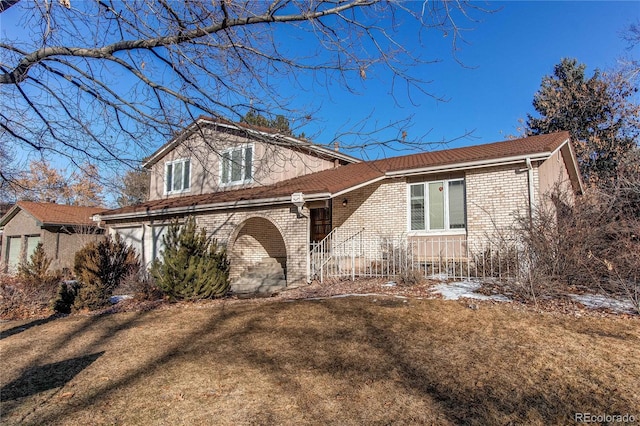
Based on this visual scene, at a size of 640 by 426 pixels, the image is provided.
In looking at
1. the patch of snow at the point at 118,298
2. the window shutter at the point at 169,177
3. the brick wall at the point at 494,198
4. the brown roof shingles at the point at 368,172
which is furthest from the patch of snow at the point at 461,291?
the window shutter at the point at 169,177

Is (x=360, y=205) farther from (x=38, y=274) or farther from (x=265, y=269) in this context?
(x=38, y=274)

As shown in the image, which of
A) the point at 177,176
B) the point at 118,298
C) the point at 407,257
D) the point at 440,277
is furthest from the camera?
the point at 177,176

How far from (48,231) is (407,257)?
20188 mm

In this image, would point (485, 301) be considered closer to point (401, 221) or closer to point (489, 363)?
point (489, 363)

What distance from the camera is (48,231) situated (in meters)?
21.0

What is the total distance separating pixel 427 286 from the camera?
347 inches

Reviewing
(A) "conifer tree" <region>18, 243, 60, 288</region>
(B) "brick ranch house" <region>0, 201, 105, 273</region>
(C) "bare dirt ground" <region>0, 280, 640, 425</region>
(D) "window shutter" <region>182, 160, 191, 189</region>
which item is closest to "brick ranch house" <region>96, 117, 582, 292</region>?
(D) "window shutter" <region>182, 160, 191, 189</region>

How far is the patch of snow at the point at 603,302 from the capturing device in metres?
6.39

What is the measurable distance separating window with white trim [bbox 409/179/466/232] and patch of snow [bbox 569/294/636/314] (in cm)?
454

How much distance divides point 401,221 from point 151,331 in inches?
318

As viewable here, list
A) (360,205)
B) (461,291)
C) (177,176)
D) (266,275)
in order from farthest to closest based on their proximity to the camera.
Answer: (177,176) < (266,275) < (360,205) < (461,291)

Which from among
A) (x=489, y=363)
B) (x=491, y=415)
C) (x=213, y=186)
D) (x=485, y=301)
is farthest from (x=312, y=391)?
(x=213, y=186)

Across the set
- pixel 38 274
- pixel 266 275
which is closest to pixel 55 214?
pixel 38 274

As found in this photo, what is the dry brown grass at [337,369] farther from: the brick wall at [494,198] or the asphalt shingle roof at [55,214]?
the asphalt shingle roof at [55,214]
